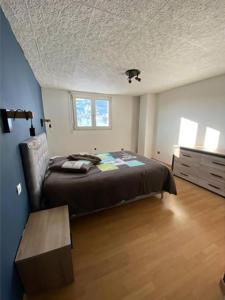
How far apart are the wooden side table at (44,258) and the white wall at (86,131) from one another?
322 cm

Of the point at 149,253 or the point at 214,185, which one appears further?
the point at 214,185

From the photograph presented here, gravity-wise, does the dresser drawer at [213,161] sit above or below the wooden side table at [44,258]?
above

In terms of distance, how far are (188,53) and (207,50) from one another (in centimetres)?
22

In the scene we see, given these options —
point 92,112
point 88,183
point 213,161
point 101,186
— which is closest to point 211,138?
point 213,161

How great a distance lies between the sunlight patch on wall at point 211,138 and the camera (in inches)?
118

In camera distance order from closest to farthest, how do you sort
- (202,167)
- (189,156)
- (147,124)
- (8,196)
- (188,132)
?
1. (8,196)
2. (202,167)
3. (189,156)
4. (188,132)
5. (147,124)

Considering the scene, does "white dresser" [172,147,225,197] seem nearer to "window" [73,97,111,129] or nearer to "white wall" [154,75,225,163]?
"white wall" [154,75,225,163]

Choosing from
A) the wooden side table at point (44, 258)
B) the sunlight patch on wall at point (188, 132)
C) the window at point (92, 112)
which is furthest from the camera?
the window at point (92, 112)

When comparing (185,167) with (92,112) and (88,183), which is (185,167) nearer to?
(88,183)

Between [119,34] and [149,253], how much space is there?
2429 millimetres

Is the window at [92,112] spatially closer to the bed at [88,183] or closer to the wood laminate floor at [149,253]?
the bed at [88,183]

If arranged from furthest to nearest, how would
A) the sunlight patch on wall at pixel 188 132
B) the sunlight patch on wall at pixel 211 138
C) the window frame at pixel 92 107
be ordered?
the window frame at pixel 92 107
the sunlight patch on wall at pixel 188 132
the sunlight patch on wall at pixel 211 138

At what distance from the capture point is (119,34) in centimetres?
148

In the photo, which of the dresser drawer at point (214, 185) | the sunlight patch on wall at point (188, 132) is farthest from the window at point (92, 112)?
the dresser drawer at point (214, 185)
